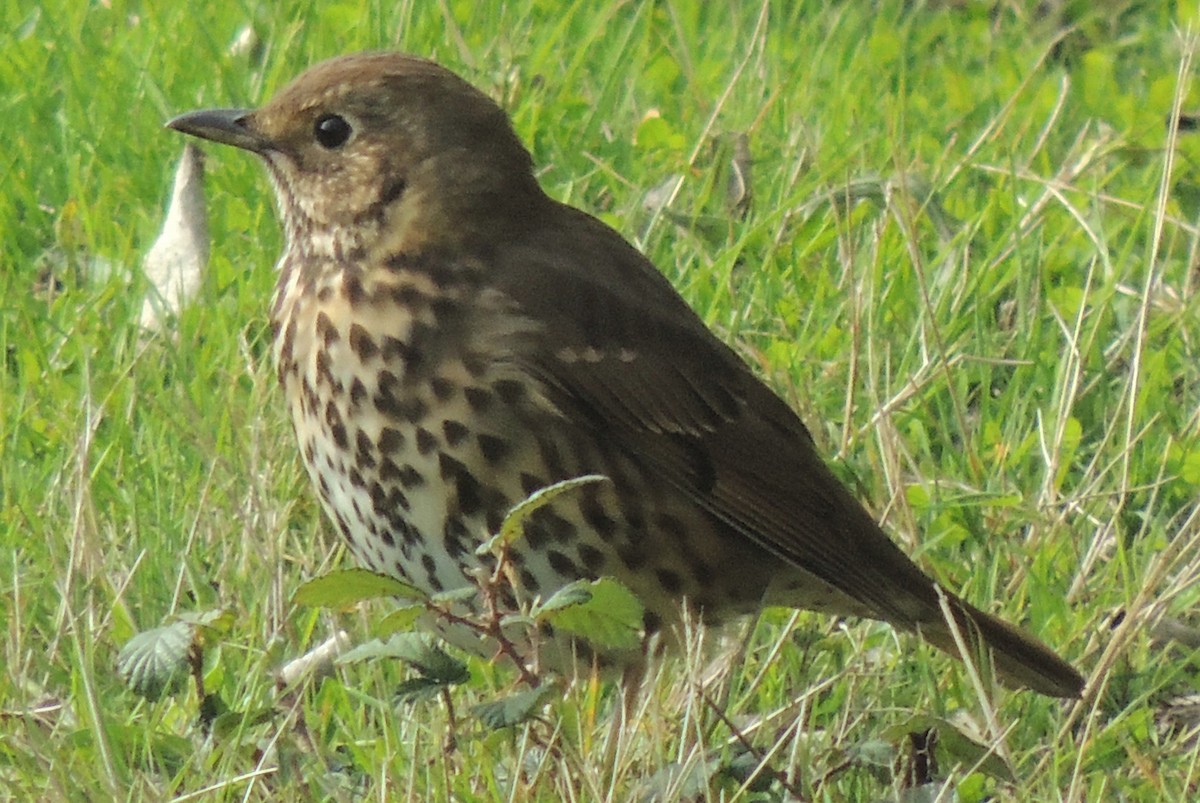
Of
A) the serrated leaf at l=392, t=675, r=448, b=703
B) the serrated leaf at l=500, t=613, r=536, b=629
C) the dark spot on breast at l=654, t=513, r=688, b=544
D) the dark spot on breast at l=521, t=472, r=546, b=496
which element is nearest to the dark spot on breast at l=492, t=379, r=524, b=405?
the dark spot on breast at l=521, t=472, r=546, b=496

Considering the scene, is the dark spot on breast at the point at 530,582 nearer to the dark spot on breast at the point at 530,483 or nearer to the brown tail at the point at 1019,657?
the dark spot on breast at the point at 530,483

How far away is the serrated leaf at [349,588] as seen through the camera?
3037mm

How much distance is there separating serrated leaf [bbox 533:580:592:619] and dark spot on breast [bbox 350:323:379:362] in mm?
647

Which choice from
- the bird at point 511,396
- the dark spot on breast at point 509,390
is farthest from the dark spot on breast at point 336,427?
the dark spot on breast at point 509,390

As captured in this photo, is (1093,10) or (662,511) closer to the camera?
(662,511)

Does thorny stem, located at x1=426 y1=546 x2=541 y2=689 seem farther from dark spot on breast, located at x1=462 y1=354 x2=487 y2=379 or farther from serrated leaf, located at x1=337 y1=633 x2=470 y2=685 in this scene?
dark spot on breast, located at x1=462 y1=354 x2=487 y2=379

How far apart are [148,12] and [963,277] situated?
212 cm

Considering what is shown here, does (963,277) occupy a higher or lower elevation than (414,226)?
lower

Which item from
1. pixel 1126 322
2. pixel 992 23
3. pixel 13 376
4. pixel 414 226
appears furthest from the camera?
pixel 992 23

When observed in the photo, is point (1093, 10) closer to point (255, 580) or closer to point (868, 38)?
point (868, 38)

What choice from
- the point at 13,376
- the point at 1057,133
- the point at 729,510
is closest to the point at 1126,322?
the point at 1057,133

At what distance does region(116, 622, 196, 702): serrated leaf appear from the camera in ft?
10.5

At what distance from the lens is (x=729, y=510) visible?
3865 mm

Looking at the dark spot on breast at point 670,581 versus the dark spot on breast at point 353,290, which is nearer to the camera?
the dark spot on breast at point 353,290
